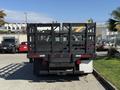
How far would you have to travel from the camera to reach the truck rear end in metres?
14.9

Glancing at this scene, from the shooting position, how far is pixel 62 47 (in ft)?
49.8

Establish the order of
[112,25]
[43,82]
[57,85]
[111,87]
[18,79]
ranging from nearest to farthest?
[111,87]
[57,85]
[43,82]
[18,79]
[112,25]

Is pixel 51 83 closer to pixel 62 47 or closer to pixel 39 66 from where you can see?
pixel 39 66

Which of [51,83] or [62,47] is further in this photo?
[62,47]

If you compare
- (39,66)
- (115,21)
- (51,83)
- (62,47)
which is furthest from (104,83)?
(115,21)

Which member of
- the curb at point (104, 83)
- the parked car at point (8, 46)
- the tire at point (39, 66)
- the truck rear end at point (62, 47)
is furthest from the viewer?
the parked car at point (8, 46)

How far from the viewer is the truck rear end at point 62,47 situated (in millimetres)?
14906

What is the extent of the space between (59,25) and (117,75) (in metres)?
3.18

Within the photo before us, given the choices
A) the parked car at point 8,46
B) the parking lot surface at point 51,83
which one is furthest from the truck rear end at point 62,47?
the parked car at point 8,46

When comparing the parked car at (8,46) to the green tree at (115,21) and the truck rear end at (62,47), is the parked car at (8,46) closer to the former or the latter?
the green tree at (115,21)

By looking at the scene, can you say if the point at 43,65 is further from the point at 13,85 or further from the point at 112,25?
the point at 112,25

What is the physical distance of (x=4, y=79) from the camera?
15883mm

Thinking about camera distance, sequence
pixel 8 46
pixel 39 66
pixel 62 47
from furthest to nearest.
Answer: pixel 8 46 → pixel 39 66 → pixel 62 47

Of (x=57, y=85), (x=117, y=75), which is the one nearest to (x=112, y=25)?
(x=117, y=75)
